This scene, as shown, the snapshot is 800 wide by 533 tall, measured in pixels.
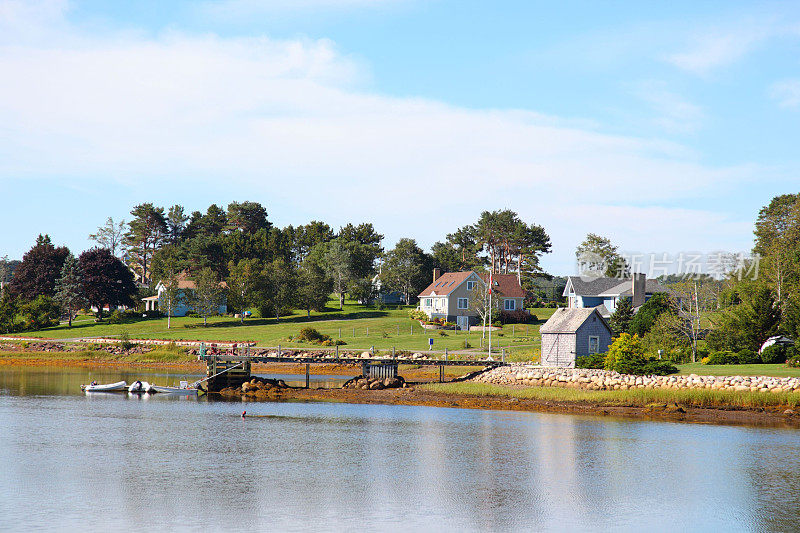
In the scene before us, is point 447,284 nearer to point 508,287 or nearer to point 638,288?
point 508,287

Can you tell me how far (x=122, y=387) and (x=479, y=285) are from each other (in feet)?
184

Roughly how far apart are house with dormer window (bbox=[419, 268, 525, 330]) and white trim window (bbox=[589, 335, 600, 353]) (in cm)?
4166

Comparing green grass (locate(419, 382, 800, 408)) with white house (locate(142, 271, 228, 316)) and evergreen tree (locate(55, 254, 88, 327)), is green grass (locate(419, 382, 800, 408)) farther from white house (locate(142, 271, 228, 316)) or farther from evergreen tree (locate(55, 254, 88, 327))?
evergreen tree (locate(55, 254, 88, 327))

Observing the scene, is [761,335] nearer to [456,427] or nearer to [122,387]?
[456,427]

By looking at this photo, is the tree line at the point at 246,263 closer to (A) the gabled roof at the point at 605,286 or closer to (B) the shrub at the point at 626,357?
(A) the gabled roof at the point at 605,286

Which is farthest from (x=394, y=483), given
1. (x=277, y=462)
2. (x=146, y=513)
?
(x=146, y=513)

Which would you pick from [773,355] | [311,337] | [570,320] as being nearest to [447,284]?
[311,337]

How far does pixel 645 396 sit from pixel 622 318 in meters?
27.8

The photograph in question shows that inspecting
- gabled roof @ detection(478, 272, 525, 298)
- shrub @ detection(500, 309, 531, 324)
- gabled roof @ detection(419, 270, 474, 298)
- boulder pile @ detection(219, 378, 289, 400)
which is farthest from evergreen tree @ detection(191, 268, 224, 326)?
boulder pile @ detection(219, 378, 289, 400)

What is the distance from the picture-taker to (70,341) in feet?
309

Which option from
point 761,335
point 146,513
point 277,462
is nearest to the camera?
point 146,513

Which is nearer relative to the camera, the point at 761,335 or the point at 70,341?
the point at 761,335

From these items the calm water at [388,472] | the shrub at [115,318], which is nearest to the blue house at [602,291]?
the calm water at [388,472]

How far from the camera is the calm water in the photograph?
24047mm
